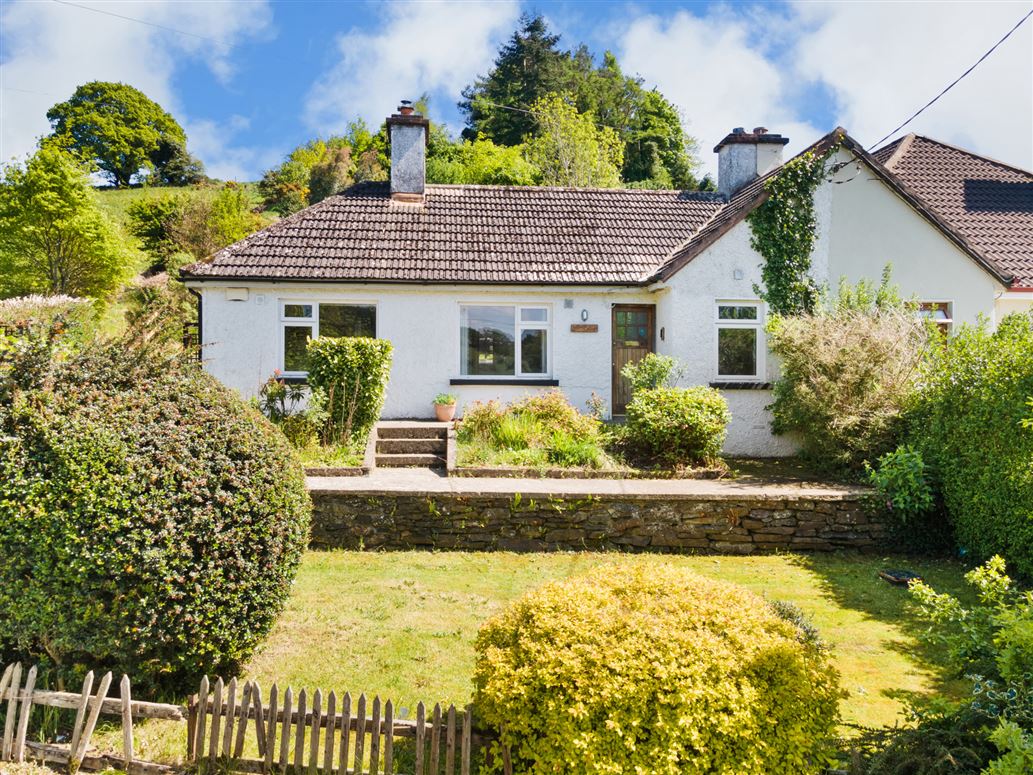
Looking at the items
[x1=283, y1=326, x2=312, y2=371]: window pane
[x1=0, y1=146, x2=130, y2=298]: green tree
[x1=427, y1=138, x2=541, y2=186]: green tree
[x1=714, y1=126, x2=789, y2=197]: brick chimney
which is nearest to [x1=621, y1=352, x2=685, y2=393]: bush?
[x1=283, y1=326, x2=312, y2=371]: window pane

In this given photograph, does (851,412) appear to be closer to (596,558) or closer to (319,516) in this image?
(596,558)

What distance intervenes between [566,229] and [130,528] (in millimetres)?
12859

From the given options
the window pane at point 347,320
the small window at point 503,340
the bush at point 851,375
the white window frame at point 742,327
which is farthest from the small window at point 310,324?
the bush at point 851,375

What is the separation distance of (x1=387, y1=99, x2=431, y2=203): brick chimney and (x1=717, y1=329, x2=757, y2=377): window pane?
7910mm

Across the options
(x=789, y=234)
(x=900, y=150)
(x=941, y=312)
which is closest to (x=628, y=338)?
(x=789, y=234)

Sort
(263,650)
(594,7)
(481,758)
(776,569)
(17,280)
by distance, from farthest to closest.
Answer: (17,280), (594,7), (776,569), (263,650), (481,758)

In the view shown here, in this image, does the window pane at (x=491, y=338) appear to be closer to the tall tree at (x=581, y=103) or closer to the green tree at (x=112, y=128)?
the tall tree at (x=581, y=103)

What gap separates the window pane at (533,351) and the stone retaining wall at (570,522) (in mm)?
5895

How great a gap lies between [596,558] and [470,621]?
2462mm

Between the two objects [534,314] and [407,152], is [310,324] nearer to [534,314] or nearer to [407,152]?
[534,314]

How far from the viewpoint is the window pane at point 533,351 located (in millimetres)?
14219

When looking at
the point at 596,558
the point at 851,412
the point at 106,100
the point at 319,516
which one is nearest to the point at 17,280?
the point at 319,516

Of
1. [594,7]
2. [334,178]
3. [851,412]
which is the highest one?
[334,178]

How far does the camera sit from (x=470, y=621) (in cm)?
621
